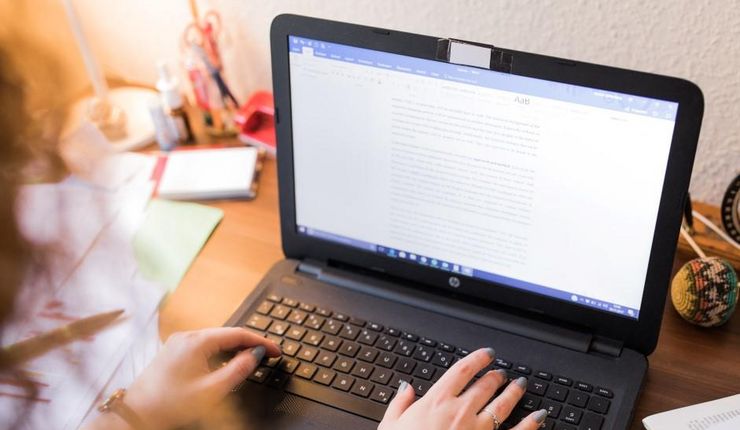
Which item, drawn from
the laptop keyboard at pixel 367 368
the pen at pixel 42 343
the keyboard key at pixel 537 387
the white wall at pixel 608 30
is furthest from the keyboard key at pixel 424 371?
the white wall at pixel 608 30

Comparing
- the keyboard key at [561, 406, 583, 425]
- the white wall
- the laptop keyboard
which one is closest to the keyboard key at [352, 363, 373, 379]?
the laptop keyboard

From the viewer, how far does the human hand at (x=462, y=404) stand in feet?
2.42

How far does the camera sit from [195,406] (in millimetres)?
795

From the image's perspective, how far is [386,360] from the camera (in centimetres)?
84

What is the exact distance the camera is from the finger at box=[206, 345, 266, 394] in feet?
2.63

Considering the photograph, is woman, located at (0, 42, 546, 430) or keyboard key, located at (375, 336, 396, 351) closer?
woman, located at (0, 42, 546, 430)

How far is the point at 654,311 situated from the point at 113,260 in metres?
0.70

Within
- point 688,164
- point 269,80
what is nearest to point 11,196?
point 688,164

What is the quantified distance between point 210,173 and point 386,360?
467mm

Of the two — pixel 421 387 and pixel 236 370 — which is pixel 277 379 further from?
pixel 421 387

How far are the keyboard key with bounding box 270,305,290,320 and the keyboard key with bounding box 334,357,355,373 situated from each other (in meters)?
0.10

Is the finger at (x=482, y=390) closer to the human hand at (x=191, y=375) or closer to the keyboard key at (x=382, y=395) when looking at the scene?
the keyboard key at (x=382, y=395)

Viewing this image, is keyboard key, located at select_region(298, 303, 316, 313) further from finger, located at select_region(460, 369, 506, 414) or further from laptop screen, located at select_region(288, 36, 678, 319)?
finger, located at select_region(460, 369, 506, 414)

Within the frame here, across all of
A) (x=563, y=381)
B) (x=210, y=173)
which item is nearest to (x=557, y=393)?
(x=563, y=381)
